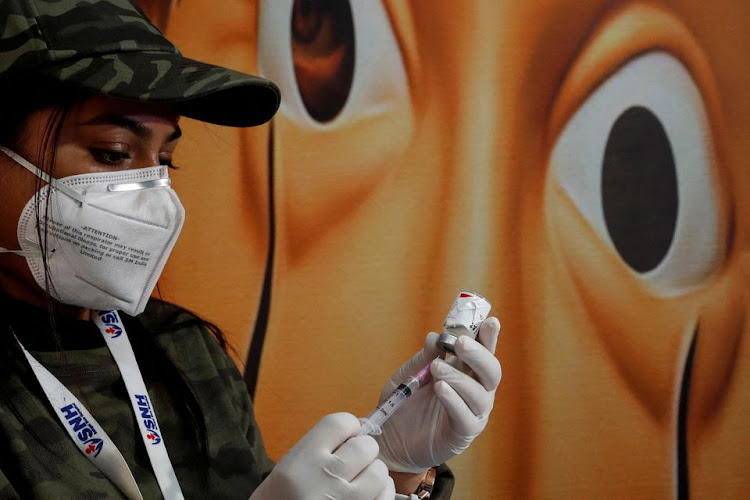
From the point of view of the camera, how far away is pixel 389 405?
3.05 feet

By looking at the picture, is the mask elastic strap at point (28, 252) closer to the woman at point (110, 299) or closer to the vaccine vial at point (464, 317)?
the woman at point (110, 299)

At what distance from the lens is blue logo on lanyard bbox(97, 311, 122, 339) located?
0.96 m

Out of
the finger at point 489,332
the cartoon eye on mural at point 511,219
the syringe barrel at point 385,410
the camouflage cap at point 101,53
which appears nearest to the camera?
the camouflage cap at point 101,53

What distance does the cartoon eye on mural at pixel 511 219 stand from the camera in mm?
1392

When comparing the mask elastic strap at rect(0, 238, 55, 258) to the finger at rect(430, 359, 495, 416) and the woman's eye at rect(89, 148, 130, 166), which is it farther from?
the finger at rect(430, 359, 495, 416)

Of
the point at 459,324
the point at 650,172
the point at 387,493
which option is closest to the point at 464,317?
the point at 459,324

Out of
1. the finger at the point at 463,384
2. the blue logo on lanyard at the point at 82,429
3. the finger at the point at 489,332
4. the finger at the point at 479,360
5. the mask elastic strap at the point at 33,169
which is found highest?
the finger at the point at 489,332

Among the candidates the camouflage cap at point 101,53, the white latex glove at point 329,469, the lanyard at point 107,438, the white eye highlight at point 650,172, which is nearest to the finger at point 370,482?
the white latex glove at point 329,469

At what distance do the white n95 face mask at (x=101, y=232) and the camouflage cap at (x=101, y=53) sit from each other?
129 millimetres

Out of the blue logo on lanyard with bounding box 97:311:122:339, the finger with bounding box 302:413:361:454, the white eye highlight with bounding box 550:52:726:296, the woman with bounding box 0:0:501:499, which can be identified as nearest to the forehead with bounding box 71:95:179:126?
the woman with bounding box 0:0:501:499

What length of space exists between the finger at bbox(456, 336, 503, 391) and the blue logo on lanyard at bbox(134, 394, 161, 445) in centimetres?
41

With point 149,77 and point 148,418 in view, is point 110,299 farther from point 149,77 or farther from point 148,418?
point 149,77

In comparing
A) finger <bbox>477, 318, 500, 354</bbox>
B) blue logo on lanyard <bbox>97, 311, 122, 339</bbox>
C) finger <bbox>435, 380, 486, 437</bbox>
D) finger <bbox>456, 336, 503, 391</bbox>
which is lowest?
blue logo on lanyard <bbox>97, 311, 122, 339</bbox>

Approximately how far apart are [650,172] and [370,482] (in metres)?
0.94
